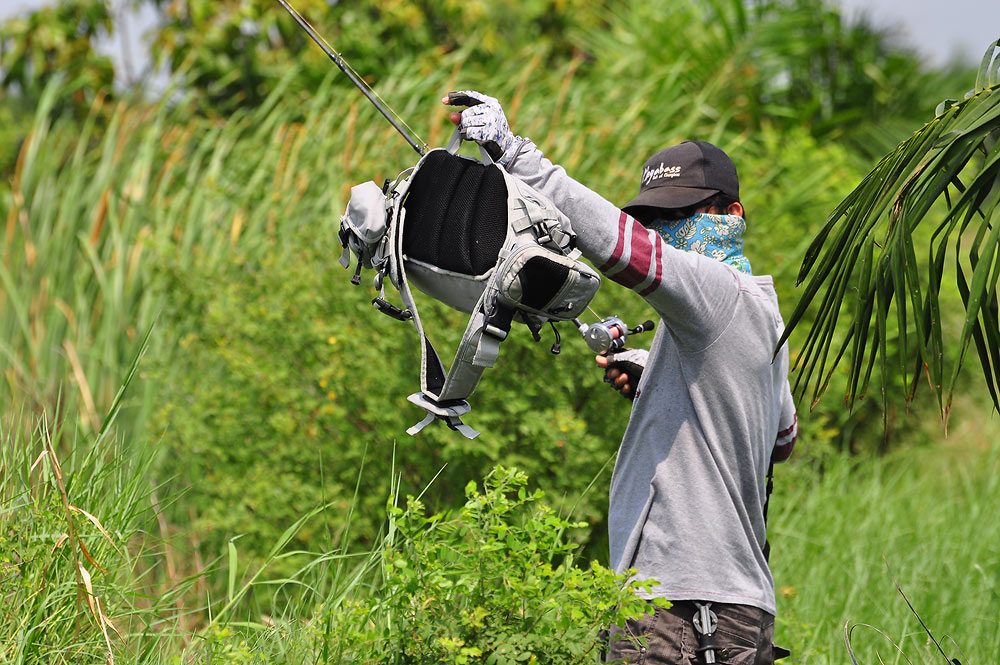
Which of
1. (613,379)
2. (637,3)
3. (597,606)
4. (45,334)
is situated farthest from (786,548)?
(637,3)

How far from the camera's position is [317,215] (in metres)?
7.21

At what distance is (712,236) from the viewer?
2818 mm

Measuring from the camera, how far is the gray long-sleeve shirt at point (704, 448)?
2.61m

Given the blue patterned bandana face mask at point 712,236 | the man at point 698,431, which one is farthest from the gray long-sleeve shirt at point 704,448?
the blue patterned bandana face mask at point 712,236

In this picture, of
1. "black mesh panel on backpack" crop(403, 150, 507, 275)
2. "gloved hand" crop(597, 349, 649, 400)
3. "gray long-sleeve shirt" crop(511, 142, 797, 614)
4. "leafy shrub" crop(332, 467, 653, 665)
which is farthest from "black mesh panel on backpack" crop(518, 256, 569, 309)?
"gloved hand" crop(597, 349, 649, 400)

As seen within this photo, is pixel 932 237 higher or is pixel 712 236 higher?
pixel 932 237

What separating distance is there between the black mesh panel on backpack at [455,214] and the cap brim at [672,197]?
1.57 feet

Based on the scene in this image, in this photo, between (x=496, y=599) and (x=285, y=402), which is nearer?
(x=496, y=599)

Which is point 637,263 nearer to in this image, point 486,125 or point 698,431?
point 486,125

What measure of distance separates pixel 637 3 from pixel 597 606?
28.1 feet

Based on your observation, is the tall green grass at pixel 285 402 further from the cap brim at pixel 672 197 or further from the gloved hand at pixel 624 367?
the cap brim at pixel 672 197

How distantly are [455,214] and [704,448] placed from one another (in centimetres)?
82

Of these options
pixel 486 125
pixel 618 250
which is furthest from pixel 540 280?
pixel 486 125

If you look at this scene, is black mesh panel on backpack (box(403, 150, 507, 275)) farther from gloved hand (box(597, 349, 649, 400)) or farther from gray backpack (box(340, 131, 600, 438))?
gloved hand (box(597, 349, 649, 400))
